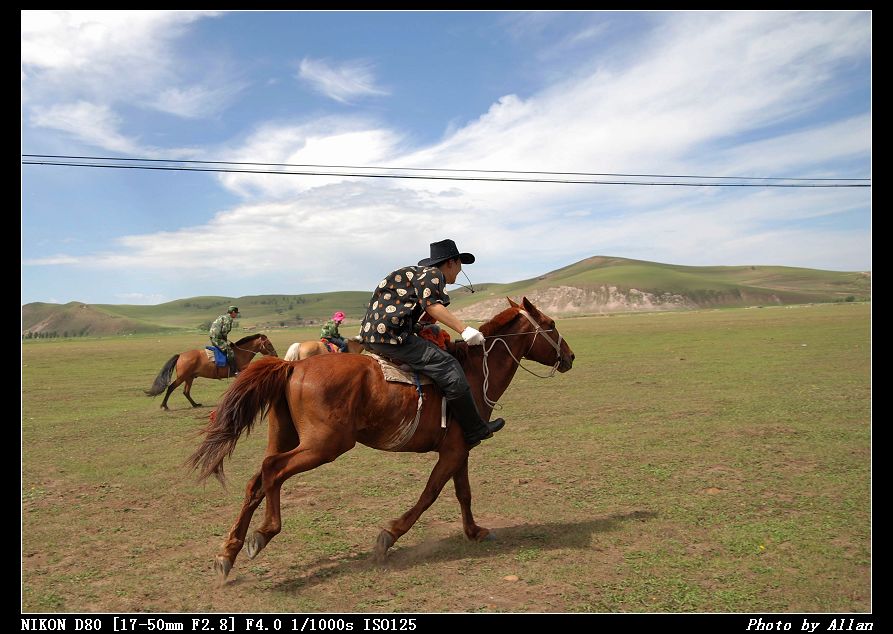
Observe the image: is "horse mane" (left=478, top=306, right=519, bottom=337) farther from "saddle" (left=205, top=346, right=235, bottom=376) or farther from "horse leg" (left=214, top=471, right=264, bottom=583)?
"saddle" (left=205, top=346, right=235, bottom=376)

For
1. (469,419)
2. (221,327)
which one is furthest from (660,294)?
(469,419)

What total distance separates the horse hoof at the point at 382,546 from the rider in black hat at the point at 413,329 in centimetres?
131

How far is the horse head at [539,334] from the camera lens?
6977 millimetres

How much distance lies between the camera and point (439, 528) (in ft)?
22.0

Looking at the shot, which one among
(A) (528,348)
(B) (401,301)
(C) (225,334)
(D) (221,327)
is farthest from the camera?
(C) (225,334)

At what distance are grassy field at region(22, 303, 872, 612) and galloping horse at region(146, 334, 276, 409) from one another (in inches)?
110

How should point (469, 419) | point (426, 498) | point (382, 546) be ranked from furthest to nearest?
point (469, 419) < point (426, 498) < point (382, 546)

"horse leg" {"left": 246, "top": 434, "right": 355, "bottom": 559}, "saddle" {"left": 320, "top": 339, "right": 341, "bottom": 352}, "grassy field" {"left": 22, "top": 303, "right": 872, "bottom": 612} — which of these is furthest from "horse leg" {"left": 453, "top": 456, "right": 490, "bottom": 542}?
"saddle" {"left": 320, "top": 339, "right": 341, "bottom": 352}

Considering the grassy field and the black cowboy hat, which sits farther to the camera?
the black cowboy hat

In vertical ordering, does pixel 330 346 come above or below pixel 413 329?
below

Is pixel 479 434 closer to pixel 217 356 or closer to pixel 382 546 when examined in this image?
pixel 382 546

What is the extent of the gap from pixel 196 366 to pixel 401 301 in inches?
524

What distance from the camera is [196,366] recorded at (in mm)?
17109

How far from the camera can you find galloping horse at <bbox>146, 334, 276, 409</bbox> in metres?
16.8
